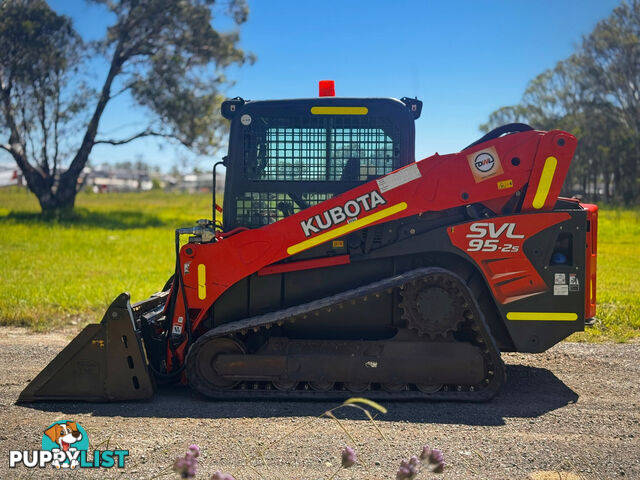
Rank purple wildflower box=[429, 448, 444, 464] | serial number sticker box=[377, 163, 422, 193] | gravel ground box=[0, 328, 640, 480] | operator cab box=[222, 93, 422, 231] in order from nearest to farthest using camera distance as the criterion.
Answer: purple wildflower box=[429, 448, 444, 464]
gravel ground box=[0, 328, 640, 480]
serial number sticker box=[377, 163, 422, 193]
operator cab box=[222, 93, 422, 231]

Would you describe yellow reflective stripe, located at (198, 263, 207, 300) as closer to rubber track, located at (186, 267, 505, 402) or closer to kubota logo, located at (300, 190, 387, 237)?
rubber track, located at (186, 267, 505, 402)

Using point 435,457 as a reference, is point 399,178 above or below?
above

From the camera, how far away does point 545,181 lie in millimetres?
5645

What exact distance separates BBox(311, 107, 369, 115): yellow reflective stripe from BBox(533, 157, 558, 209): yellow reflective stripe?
168 centimetres

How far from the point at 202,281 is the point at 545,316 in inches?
122

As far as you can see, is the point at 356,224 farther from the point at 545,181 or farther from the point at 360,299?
the point at 545,181

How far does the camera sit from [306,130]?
6016mm

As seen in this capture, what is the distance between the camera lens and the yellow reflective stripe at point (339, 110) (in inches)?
232

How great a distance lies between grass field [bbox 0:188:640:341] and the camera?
30.0ft

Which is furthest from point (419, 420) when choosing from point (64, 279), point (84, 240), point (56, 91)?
point (56, 91)

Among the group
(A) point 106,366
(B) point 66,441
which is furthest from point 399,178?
(B) point 66,441

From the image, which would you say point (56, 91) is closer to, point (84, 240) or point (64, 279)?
point (84, 240)

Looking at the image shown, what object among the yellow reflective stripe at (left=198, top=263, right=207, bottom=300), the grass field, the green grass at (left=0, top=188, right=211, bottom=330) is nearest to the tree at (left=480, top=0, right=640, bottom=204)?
the grass field

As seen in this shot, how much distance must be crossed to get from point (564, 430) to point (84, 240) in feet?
58.6
